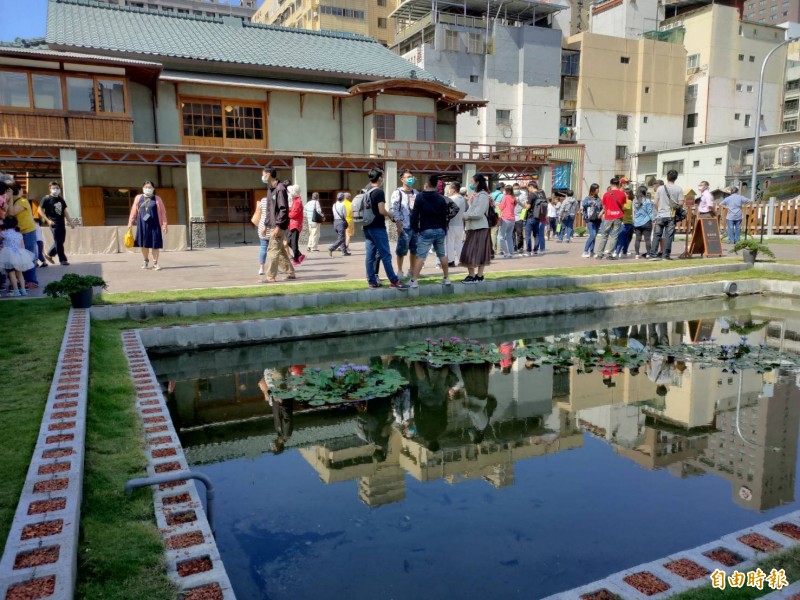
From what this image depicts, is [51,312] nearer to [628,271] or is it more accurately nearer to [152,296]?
[152,296]

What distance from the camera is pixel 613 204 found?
516 inches

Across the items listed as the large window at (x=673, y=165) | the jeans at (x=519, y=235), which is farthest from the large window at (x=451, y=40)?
the jeans at (x=519, y=235)

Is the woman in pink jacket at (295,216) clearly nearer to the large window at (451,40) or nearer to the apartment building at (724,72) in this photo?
the large window at (451,40)

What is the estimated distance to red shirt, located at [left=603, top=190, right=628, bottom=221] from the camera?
13.0 m

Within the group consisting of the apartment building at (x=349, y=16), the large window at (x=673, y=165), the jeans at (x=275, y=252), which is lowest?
the jeans at (x=275, y=252)

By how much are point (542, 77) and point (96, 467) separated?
37.6 meters

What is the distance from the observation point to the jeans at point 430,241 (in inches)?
331

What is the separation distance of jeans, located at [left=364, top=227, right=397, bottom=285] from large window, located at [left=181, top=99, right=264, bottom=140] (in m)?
15.4

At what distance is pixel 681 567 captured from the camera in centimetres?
255

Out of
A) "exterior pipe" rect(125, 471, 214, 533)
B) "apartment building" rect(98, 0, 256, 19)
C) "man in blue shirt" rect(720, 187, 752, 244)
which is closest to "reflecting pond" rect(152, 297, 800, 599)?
"exterior pipe" rect(125, 471, 214, 533)

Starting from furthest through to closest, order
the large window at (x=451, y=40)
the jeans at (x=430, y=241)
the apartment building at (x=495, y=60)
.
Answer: the apartment building at (x=495, y=60) → the large window at (x=451, y=40) → the jeans at (x=430, y=241)

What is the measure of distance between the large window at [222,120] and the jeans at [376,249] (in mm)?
15417

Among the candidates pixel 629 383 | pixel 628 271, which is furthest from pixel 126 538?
pixel 628 271

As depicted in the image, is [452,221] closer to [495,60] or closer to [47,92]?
[47,92]
